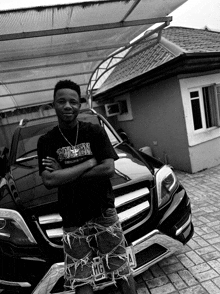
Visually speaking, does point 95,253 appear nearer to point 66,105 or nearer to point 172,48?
point 66,105

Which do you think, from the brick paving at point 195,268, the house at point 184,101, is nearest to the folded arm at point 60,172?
the brick paving at point 195,268

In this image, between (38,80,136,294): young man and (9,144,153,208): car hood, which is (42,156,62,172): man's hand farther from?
(9,144,153,208): car hood

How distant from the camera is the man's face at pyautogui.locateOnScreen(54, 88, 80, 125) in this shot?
154cm

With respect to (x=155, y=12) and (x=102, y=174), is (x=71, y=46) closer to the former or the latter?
(x=155, y=12)

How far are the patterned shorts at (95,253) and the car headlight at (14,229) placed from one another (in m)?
0.35

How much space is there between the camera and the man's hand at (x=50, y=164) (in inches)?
60.1

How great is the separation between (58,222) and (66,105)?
3.12 feet

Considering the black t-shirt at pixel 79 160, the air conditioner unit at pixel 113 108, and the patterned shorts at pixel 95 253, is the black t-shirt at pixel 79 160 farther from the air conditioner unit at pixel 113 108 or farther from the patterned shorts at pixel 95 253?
the air conditioner unit at pixel 113 108

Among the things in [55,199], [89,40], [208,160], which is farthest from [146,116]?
[55,199]

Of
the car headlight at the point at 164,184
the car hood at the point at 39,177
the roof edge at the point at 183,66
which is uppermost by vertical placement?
the roof edge at the point at 183,66

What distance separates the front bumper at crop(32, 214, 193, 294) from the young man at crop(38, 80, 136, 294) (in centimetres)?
13

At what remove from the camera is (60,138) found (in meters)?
1.58

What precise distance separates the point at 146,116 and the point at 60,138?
604 cm

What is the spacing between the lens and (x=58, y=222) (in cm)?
183
